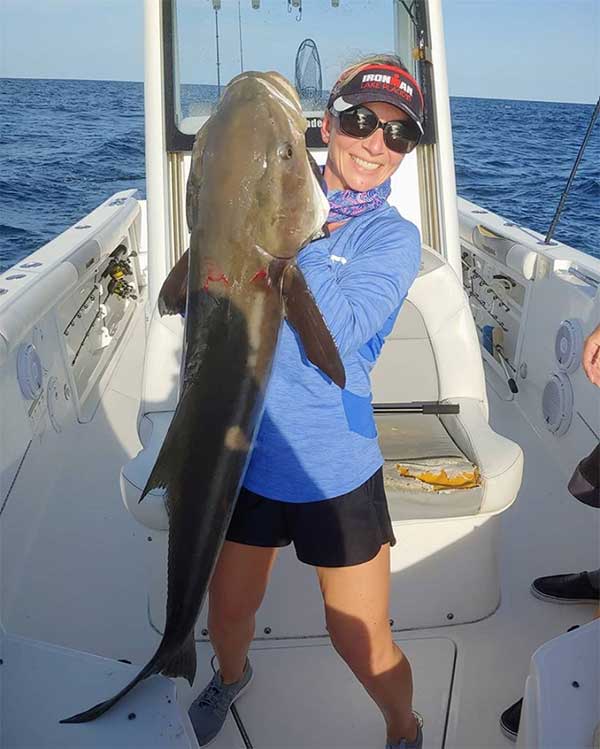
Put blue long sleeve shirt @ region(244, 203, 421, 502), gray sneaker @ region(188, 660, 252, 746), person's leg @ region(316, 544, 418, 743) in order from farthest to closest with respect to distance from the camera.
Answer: gray sneaker @ region(188, 660, 252, 746), person's leg @ region(316, 544, 418, 743), blue long sleeve shirt @ region(244, 203, 421, 502)

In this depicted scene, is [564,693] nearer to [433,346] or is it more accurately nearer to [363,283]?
[363,283]

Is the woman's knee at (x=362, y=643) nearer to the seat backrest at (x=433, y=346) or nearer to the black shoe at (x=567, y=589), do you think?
the black shoe at (x=567, y=589)

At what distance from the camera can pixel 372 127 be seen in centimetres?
183

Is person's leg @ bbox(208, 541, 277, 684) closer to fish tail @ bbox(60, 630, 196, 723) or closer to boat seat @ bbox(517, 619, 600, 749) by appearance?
fish tail @ bbox(60, 630, 196, 723)

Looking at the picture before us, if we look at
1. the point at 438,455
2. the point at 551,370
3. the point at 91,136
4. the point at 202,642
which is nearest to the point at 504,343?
the point at 551,370

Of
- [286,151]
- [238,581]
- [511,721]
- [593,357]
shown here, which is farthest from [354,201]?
[511,721]

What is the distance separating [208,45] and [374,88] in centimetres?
232

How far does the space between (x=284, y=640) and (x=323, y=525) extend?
116 cm

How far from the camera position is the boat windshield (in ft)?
12.4

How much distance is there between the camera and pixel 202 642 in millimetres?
2832

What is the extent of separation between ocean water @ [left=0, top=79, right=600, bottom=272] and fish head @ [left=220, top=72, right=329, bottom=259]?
236 centimetres

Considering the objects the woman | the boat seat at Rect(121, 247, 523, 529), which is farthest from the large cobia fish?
the boat seat at Rect(121, 247, 523, 529)

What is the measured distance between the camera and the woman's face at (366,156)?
1844 mm

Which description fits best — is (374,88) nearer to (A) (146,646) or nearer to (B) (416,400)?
(B) (416,400)
